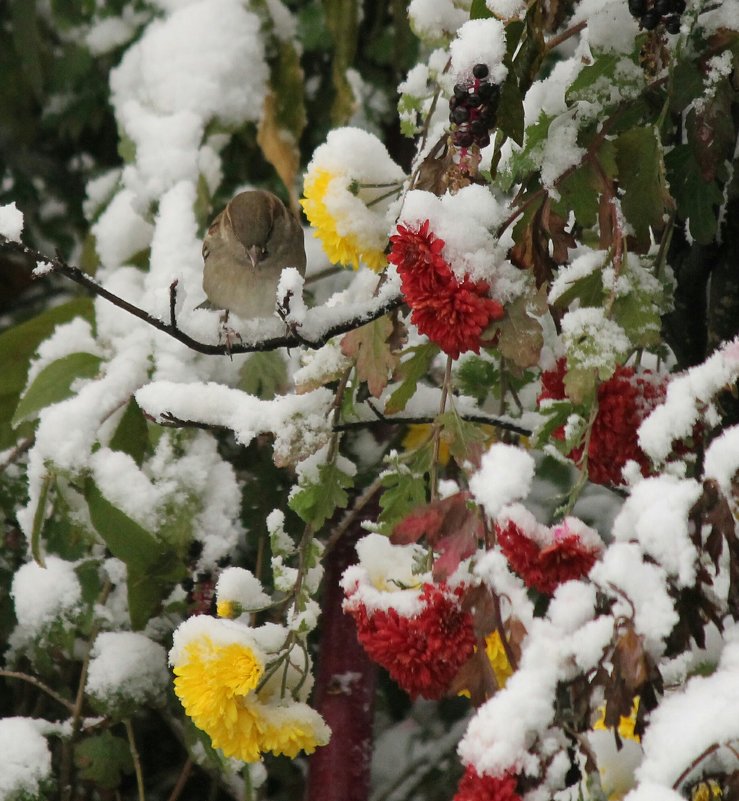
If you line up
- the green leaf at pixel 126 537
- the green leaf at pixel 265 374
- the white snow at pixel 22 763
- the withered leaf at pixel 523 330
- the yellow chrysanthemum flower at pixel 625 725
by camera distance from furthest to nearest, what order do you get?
the green leaf at pixel 265 374 < the white snow at pixel 22 763 < the green leaf at pixel 126 537 < the withered leaf at pixel 523 330 < the yellow chrysanthemum flower at pixel 625 725

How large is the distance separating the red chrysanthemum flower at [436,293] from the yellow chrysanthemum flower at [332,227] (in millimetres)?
201

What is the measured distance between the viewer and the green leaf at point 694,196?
0.92 metres

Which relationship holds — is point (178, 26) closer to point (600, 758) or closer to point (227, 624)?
point (227, 624)

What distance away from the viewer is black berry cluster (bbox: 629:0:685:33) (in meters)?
0.80

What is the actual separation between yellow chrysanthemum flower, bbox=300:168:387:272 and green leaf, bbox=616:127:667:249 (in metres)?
0.26

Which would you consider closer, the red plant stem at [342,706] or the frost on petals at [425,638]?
the frost on petals at [425,638]

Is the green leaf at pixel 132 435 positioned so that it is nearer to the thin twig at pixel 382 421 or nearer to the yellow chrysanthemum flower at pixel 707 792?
the thin twig at pixel 382 421

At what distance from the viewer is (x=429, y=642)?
2.57 ft

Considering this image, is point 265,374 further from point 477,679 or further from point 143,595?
point 477,679

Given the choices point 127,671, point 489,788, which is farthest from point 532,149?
point 127,671

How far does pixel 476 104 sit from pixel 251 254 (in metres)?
0.83

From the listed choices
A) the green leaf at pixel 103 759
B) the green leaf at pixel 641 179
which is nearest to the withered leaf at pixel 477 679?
the green leaf at pixel 641 179

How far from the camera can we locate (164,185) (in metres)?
1.64

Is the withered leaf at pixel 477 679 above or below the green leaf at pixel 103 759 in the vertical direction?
above
